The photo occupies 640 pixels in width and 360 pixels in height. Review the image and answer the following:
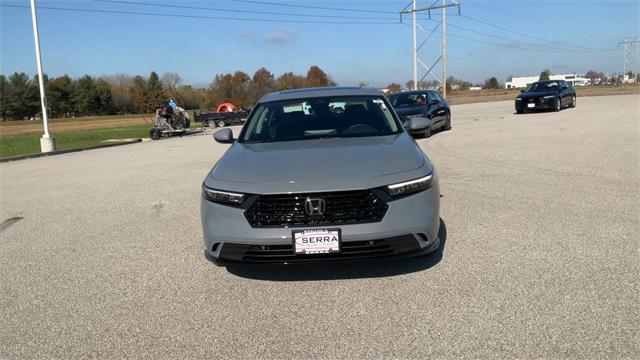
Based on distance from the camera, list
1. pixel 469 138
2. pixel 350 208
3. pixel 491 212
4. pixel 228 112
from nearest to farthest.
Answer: pixel 350 208 → pixel 491 212 → pixel 469 138 → pixel 228 112

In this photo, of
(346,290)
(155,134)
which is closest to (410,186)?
(346,290)

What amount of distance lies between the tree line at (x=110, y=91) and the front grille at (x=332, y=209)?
7972 cm

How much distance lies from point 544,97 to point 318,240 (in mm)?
23203

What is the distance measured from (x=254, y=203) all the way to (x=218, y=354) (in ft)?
3.72

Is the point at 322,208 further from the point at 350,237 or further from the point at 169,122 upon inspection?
the point at 169,122

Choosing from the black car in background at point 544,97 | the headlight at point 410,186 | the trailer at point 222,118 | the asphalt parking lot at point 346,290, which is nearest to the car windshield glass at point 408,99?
the black car in background at point 544,97

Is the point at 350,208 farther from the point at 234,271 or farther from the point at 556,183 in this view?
the point at 556,183

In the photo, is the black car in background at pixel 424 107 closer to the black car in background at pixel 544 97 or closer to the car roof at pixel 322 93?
the black car in background at pixel 544 97

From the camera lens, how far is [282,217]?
3.83 metres

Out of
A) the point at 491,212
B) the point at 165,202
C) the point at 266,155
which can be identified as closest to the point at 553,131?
the point at 491,212

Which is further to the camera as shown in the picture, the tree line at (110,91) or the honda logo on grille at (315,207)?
the tree line at (110,91)

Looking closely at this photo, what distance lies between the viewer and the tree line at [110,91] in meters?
88.6

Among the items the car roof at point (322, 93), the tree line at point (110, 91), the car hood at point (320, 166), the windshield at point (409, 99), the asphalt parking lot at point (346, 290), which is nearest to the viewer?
the asphalt parking lot at point (346, 290)

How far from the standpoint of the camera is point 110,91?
107 m
